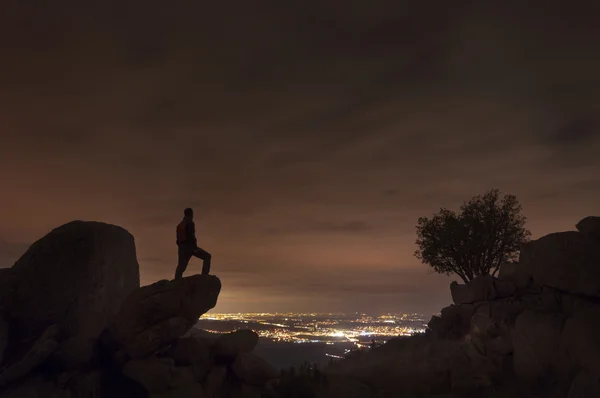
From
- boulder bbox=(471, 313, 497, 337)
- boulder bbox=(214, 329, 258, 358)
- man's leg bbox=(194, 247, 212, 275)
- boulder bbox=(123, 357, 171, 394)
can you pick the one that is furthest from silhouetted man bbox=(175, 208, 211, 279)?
boulder bbox=(471, 313, 497, 337)

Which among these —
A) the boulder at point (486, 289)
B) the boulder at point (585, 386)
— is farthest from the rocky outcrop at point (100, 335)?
the boulder at point (486, 289)

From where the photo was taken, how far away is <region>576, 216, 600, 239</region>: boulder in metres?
22.5

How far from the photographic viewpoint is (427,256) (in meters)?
45.3

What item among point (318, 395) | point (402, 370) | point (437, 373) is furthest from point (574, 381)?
point (318, 395)

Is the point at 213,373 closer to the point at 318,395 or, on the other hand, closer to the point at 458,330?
the point at 318,395

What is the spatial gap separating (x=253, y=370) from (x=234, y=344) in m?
2.07

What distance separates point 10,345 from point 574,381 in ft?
83.3

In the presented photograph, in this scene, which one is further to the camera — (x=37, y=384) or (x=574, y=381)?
(x=37, y=384)

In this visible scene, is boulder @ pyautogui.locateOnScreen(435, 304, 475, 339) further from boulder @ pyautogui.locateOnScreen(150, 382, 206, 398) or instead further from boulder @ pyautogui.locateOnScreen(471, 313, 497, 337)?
boulder @ pyautogui.locateOnScreen(150, 382, 206, 398)

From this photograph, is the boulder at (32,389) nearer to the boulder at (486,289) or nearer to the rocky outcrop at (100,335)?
the rocky outcrop at (100,335)

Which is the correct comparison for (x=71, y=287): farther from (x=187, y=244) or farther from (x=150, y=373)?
(x=187, y=244)

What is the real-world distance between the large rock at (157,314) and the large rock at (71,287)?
1.73m

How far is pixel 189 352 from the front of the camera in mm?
21797

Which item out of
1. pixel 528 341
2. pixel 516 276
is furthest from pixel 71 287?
pixel 516 276
